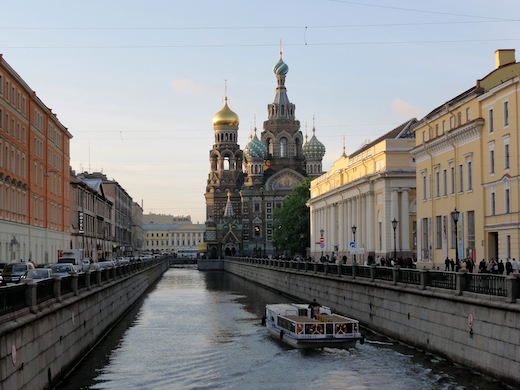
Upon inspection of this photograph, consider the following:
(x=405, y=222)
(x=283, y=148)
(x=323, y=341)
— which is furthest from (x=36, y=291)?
(x=283, y=148)

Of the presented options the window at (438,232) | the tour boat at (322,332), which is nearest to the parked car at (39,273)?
the tour boat at (322,332)

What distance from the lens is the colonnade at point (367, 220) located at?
6875 centimetres

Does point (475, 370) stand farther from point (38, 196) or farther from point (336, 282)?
point (38, 196)

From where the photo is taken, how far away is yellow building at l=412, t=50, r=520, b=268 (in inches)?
1674

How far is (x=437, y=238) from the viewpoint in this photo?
177 ft

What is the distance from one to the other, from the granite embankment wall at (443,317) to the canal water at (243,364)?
535 mm

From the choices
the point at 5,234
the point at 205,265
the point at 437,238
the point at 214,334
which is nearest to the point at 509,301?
the point at 214,334

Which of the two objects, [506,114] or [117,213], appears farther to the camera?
[117,213]

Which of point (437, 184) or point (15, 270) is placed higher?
point (437, 184)

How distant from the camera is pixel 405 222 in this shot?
68.8 metres

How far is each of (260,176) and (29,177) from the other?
127012 millimetres

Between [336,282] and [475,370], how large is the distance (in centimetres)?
2176

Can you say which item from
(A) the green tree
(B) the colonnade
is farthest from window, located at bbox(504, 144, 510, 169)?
(A) the green tree

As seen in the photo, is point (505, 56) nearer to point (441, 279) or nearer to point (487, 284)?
point (441, 279)
